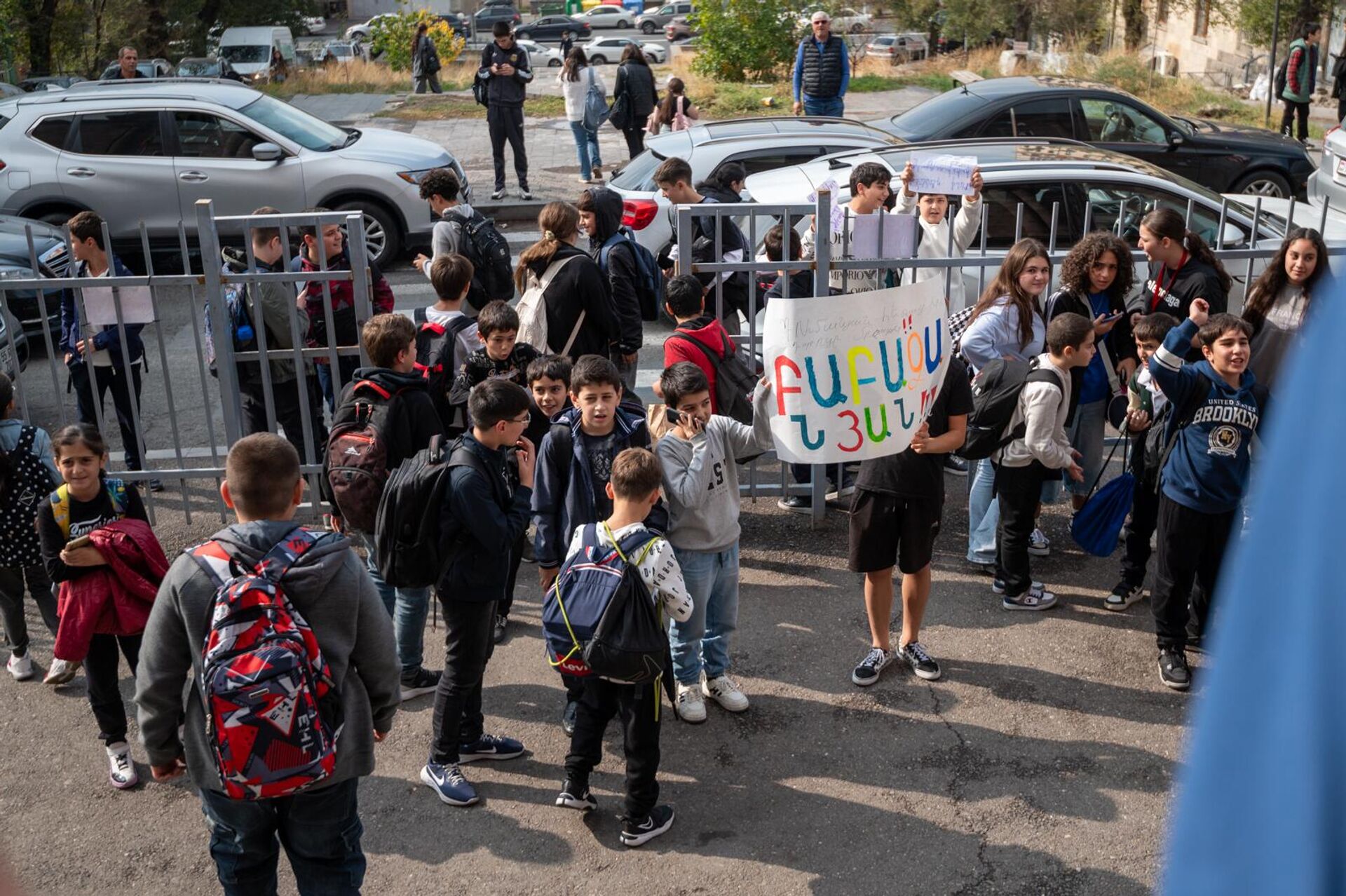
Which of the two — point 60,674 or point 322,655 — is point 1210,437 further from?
point 60,674

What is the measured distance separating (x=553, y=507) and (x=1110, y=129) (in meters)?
10.7

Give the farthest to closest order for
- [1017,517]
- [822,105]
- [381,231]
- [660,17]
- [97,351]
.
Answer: [660,17] < [822,105] < [381,231] < [97,351] < [1017,517]

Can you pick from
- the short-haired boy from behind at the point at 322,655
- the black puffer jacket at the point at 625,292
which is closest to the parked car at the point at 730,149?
the black puffer jacket at the point at 625,292

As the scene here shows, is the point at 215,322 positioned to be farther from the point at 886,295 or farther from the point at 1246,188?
the point at 1246,188

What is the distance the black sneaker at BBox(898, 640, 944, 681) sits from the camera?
6039mm

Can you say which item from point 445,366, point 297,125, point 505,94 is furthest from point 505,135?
point 445,366

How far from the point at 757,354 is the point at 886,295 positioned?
97.7 inches

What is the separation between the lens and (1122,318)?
7.15 meters

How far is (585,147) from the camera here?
17891 mm

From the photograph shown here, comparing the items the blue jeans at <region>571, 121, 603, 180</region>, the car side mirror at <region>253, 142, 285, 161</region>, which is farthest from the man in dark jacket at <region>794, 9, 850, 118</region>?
the car side mirror at <region>253, 142, 285, 161</region>

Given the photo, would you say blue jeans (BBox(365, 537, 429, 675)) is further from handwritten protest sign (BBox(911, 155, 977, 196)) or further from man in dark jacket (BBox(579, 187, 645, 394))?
handwritten protest sign (BBox(911, 155, 977, 196))

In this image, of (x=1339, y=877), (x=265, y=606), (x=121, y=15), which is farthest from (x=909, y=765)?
(x=121, y=15)

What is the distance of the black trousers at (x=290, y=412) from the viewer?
745 centimetres

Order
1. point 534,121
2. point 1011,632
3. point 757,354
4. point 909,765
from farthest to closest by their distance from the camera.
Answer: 1. point 534,121
2. point 757,354
3. point 1011,632
4. point 909,765
